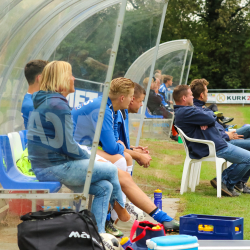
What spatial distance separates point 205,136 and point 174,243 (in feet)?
11.7

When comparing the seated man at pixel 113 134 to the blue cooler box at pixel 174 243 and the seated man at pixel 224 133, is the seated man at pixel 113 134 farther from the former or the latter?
the seated man at pixel 224 133

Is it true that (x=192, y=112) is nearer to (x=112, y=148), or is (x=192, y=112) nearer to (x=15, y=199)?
(x=112, y=148)

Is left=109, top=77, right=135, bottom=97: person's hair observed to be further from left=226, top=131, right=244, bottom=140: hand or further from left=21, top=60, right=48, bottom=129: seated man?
left=226, top=131, right=244, bottom=140: hand

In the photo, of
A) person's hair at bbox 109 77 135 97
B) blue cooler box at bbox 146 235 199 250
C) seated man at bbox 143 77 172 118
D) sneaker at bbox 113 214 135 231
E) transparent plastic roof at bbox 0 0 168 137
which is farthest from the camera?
seated man at bbox 143 77 172 118

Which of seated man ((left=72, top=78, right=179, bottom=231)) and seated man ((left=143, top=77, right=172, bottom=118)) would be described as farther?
seated man ((left=143, top=77, right=172, bottom=118))

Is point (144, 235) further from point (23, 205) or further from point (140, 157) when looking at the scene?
point (140, 157)

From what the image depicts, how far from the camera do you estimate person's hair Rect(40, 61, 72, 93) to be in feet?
10.2

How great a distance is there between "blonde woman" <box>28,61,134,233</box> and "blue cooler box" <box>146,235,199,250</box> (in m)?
0.72

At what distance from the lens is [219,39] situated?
37.3 m

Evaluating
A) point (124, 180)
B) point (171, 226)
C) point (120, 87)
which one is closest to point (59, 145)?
point (124, 180)

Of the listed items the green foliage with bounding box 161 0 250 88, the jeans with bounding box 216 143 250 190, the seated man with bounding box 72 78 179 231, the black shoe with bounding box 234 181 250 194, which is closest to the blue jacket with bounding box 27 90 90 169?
the seated man with bounding box 72 78 179 231

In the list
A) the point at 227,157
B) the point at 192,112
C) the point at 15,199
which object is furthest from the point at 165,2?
the point at 15,199

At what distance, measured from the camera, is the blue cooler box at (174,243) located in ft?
8.23

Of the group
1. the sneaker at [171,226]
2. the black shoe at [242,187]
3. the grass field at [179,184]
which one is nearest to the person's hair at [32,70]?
the sneaker at [171,226]
